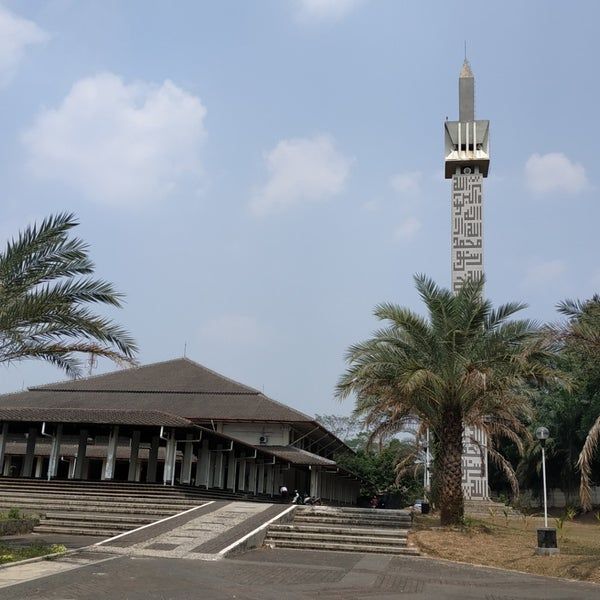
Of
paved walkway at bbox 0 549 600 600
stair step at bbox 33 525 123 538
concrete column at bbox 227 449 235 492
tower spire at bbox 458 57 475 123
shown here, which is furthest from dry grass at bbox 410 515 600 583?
tower spire at bbox 458 57 475 123

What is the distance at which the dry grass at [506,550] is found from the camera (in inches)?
535

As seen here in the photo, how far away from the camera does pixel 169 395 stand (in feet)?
134

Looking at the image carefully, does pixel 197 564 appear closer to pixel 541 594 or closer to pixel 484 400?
pixel 541 594

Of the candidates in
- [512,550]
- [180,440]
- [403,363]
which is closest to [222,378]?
[180,440]

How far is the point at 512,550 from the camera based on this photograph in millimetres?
16344

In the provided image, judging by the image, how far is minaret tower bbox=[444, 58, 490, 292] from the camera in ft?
139

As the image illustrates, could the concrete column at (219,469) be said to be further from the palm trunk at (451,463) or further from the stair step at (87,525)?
the palm trunk at (451,463)

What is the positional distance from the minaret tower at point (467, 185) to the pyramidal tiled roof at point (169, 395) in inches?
467

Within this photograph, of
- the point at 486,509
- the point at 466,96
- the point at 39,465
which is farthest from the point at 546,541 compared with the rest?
the point at 466,96

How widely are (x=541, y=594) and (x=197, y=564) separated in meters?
5.91

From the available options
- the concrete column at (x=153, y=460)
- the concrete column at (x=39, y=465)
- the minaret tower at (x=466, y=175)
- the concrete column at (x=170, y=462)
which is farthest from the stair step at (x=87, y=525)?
the minaret tower at (x=466, y=175)

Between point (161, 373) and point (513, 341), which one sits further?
point (161, 373)

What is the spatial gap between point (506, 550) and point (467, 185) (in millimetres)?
31961

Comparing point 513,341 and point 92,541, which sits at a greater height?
point 513,341
